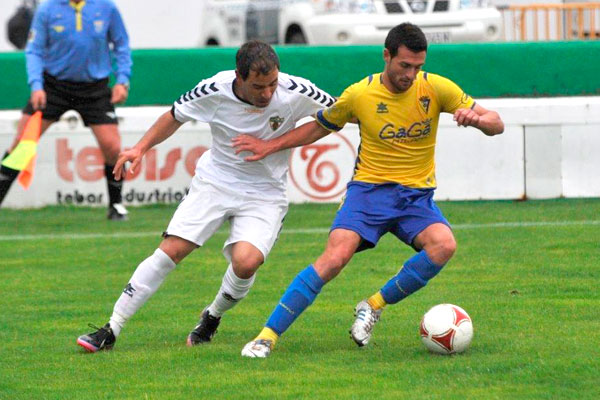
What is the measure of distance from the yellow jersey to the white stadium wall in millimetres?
6114

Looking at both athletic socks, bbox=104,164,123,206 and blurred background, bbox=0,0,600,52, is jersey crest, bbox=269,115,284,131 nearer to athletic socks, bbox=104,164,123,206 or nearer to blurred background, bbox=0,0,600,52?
athletic socks, bbox=104,164,123,206

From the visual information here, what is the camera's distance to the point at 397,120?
7188 mm

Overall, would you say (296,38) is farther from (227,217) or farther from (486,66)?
(227,217)

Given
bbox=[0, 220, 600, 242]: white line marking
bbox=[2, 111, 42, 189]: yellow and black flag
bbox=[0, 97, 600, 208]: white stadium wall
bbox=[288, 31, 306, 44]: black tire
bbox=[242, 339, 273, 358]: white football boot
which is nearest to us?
bbox=[242, 339, 273, 358]: white football boot

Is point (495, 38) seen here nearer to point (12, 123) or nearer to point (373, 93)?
point (12, 123)

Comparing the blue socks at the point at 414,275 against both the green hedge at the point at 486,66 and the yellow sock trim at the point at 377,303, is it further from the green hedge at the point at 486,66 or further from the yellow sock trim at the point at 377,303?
the green hedge at the point at 486,66

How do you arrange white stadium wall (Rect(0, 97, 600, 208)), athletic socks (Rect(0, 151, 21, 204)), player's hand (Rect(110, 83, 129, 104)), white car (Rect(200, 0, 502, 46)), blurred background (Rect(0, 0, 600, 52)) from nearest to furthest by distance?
player's hand (Rect(110, 83, 129, 104)) → athletic socks (Rect(0, 151, 21, 204)) → white stadium wall (Rect(0, 97, 600, 208)) → white car (Rect(200, 0, 502, 46)) → blurred background (Rect(0, 0, 600, 52))

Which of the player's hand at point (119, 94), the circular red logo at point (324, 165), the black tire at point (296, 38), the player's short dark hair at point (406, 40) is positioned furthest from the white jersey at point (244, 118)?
the black tire at point (296, 38)

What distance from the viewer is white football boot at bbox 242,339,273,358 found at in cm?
698

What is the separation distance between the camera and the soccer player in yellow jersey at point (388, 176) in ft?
23.0

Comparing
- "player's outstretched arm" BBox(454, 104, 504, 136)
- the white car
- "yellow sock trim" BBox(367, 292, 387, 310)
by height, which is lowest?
the white car

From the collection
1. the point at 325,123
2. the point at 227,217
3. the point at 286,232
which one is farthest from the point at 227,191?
the point at 286,232

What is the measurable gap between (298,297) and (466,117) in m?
1.21

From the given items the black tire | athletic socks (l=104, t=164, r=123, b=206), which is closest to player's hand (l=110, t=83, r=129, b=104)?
athletic socks (l=104, t=164, r=123, b=206)
